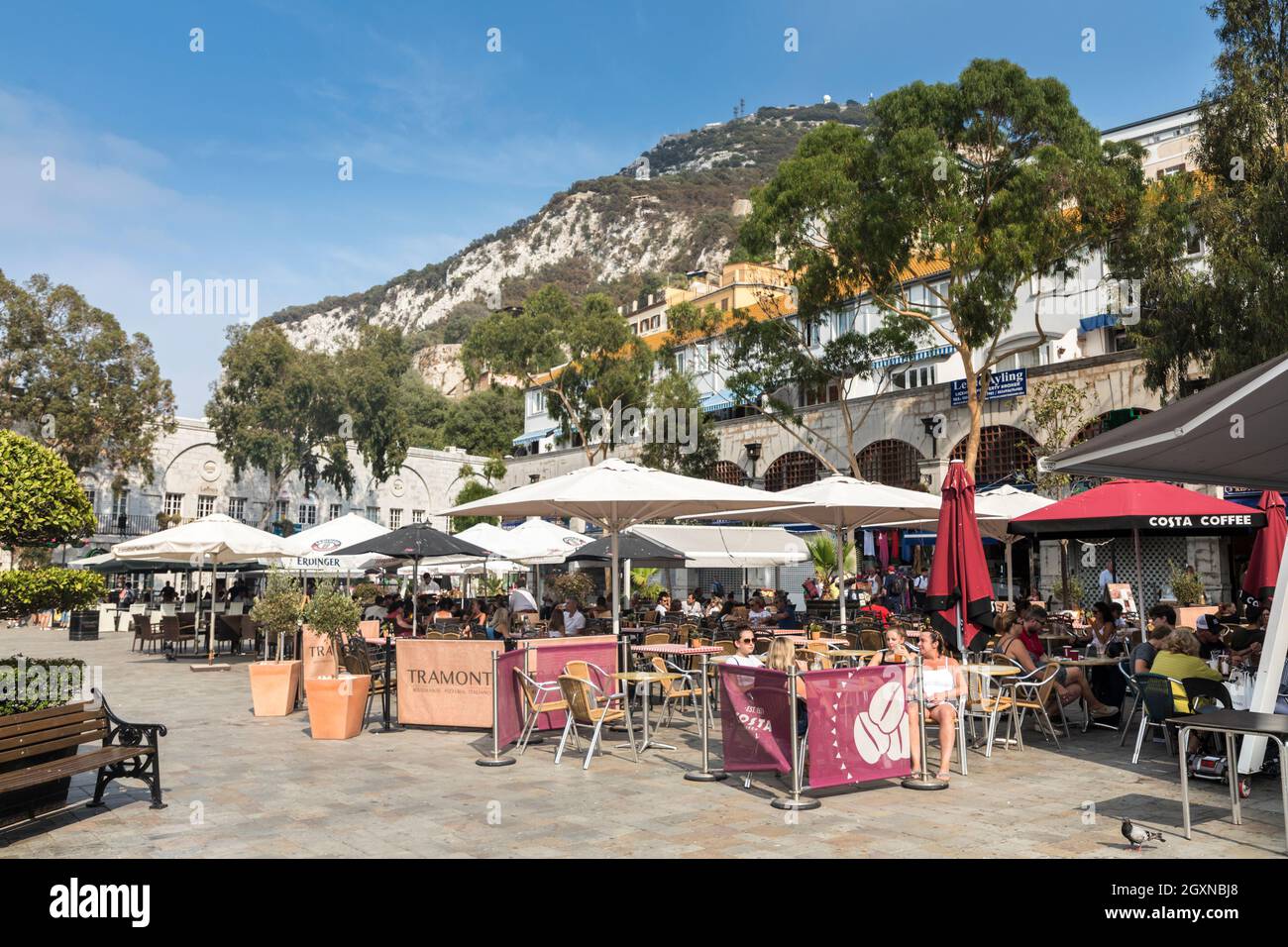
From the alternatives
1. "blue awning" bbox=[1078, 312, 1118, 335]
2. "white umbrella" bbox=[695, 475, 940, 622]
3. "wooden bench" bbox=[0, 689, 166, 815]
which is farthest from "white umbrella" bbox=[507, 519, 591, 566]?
"blue awning" bbox=[1078, 312, 1118, 335]

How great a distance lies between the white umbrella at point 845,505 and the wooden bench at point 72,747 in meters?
6.57

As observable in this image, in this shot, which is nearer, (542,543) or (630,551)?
(630,551)

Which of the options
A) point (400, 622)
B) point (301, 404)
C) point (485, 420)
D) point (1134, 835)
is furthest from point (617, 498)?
point (485, 420)

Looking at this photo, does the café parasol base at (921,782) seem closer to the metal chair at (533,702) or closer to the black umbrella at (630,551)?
the metal chair at (533,702)

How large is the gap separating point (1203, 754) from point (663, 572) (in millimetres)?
29170

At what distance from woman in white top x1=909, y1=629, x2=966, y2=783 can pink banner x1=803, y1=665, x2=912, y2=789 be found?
0.65 ft

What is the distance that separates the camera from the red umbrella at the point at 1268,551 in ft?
37.4

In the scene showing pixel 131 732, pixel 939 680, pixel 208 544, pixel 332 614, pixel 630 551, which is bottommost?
pixel 131 732

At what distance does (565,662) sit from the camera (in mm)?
9547

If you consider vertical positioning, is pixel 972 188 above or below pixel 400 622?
above

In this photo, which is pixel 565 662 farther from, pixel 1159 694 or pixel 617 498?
pixel 1159 694

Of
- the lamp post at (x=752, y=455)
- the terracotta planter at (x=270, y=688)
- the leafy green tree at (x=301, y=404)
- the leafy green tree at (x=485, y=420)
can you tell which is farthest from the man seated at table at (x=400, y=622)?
the leafy green tree at (x=485, y=420)

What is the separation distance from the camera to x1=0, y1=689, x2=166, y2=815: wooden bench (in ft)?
19.3

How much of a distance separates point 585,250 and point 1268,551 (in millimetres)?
143901
